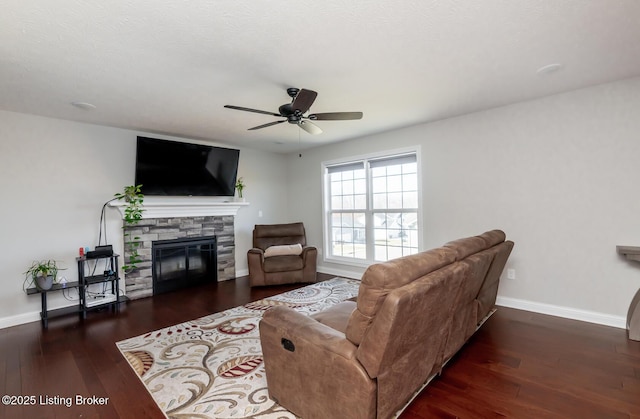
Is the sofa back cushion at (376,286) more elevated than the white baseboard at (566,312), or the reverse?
the sofa back cushion at (376,286)

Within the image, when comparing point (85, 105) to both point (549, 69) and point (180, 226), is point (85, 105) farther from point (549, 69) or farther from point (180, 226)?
point (549, 69)

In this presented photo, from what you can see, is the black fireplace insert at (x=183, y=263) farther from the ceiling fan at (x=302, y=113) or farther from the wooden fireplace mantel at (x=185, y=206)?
the ceiling fan at (x=302, y=113)

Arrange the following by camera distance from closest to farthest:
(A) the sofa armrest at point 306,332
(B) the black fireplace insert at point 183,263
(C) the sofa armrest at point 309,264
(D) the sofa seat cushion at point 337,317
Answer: (A) the sofa armrest at point 306,332
(D) the sofa seat cushion at point 337,317
(B) the black fireplace insert at point 183,263
(C) the sofa armrest at point 309,264

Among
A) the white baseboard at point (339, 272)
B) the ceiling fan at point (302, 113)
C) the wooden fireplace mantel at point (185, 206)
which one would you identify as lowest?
the white baseboard at point (339, 272)

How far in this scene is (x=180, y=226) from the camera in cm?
496

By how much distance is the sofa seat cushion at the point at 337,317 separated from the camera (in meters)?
2.15

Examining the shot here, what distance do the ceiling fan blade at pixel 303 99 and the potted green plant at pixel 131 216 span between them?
9.62 feet

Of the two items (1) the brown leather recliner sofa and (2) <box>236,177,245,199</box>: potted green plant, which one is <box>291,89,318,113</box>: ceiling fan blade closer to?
(1) the brown leather recliner sofa

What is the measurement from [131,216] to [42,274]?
1191 millimetres

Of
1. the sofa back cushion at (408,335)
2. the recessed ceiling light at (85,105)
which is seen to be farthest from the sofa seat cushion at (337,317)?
the recessed ceiling light at (85,105)

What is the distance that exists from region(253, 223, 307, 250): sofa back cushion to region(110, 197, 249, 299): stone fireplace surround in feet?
1.89

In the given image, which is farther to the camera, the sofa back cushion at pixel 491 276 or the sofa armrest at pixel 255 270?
the sofa armrest at pixel 255 270

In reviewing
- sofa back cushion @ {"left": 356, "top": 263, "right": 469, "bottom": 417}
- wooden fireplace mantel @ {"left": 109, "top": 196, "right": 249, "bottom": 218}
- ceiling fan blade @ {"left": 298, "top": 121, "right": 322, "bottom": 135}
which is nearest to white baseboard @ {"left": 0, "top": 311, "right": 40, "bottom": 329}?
wooden fireplace mantel @ {"left": 109, "top": 196, "right": 249, "bottom": 218}

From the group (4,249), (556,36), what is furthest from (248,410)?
(4,249)
